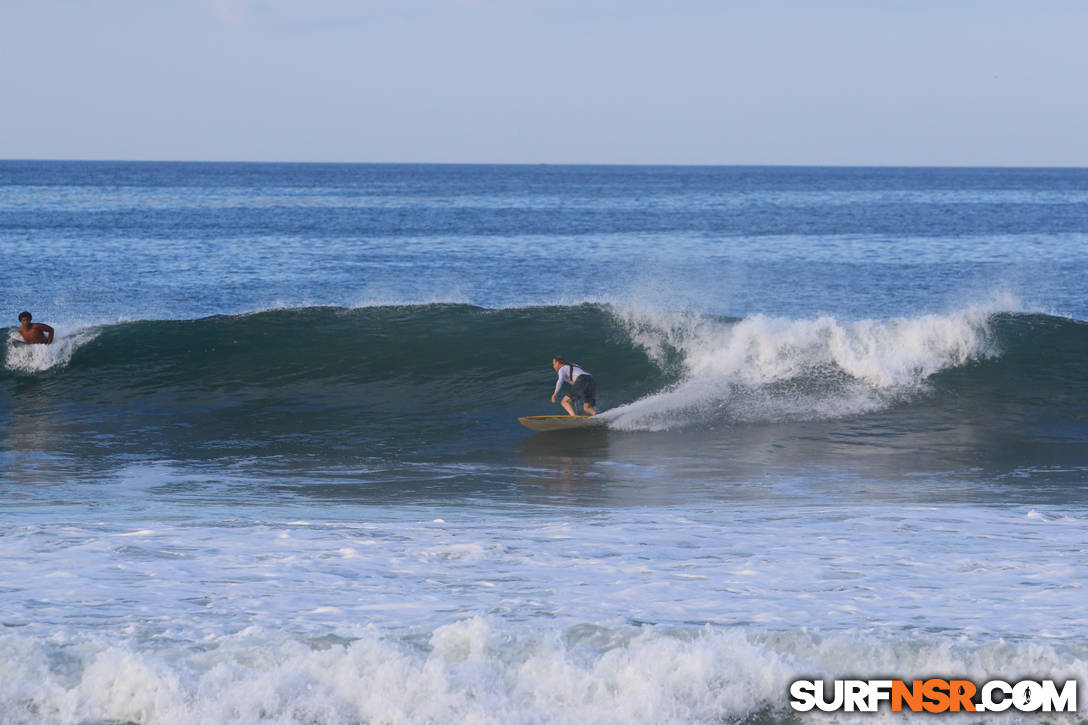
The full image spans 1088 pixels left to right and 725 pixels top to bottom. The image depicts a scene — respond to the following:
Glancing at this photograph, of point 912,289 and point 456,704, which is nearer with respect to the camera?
point 456,704

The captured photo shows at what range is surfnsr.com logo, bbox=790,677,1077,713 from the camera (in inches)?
265

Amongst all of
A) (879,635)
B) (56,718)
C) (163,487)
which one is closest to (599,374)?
(163,487)

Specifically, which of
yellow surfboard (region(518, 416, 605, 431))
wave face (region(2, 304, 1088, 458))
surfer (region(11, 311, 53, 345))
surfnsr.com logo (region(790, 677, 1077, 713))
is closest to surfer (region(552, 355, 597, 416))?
yellow surfboard (region(518, 416, 605, 431))

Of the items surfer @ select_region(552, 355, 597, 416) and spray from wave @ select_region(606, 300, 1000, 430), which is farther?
spray from wave @ select_region(606, 300, 1000, 430)

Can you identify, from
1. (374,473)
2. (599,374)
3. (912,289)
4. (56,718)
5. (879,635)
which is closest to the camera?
(56,718)

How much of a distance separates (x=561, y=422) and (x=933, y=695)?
9263 mm

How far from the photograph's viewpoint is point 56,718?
22.0 feet

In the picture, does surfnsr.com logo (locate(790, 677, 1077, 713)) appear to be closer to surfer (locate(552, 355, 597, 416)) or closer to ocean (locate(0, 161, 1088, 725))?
ocean (locate(0, 161, 1088, 725))

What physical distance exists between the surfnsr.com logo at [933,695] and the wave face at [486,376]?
8.64m

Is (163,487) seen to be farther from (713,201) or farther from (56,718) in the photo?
(713,201)

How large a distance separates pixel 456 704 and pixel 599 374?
45.3 feet

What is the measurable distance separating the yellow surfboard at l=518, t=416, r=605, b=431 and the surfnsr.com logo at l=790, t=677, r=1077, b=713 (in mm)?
8878

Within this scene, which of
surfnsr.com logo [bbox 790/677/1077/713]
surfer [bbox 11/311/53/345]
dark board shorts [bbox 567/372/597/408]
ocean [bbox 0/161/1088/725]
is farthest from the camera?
surfer [bbox 11/311/53/345]

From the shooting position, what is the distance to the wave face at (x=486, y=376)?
16344 mm
